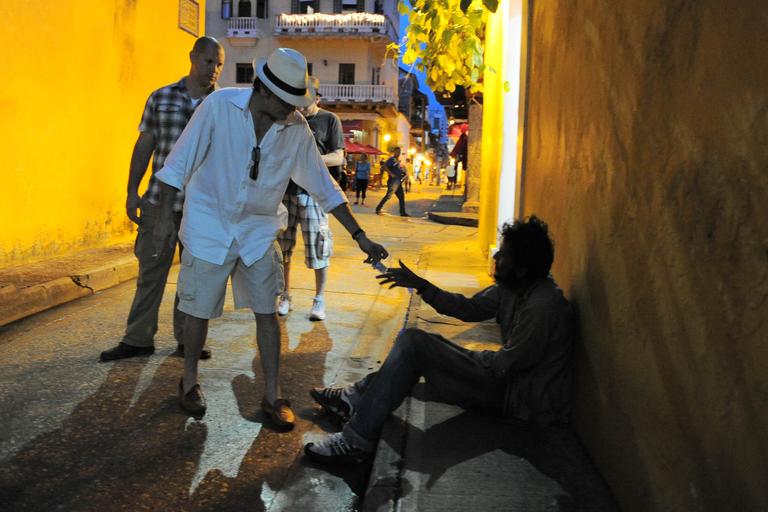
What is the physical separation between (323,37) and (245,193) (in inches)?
1533

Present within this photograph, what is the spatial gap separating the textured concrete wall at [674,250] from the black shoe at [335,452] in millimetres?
993

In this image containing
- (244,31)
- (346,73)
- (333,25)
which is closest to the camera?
(333,25)

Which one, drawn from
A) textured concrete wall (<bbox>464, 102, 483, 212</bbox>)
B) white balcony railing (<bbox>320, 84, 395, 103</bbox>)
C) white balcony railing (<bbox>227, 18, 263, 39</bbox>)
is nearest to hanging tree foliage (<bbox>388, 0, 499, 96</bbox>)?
textured concrete wall (<bbox>464, 102, 483, 212</bbox>)

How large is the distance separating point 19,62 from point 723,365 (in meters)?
7.17

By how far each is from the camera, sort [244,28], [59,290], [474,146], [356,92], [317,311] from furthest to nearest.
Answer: [356,92]
[244,28]
[474,146]
[59,290]
[317,311]

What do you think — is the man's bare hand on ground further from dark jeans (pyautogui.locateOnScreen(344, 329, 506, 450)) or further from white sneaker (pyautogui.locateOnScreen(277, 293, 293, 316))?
dark jeans (pyautogui.locateOnScreen(344, 329, 506, 450))

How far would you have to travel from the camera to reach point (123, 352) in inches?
173

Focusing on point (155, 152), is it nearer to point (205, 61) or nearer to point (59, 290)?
point (205, 61)

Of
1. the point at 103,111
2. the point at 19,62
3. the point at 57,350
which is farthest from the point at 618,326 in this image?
the point at 103,111

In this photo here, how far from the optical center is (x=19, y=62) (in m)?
6.95

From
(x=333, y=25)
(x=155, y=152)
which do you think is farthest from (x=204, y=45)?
(x=333, y=25)

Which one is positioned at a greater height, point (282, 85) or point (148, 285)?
point (282, 85)

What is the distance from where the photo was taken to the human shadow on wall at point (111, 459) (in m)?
2.70

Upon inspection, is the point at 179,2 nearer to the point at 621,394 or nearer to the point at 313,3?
the point at 621,394
